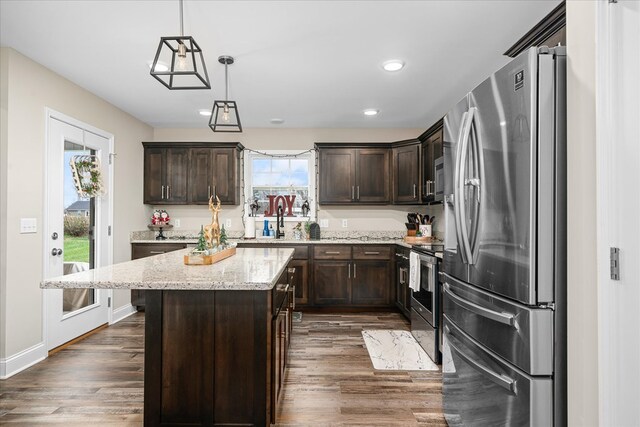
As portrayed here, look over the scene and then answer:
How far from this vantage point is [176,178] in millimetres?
5109

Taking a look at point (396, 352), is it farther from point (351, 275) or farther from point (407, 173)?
point (407, 173)

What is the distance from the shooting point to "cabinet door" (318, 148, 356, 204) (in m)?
5.12

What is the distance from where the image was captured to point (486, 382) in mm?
1647

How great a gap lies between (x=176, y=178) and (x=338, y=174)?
7.64ft

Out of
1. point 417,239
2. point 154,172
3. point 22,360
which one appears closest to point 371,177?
point 417,239

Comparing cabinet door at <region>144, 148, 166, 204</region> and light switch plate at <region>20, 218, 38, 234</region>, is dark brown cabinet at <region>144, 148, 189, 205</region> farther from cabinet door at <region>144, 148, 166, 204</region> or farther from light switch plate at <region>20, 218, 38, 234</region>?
light switch plate at <region>20, 218, 38, 234</region>

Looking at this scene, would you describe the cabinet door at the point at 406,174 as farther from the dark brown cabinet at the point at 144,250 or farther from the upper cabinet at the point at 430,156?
the dark brown cabinet at the point at 144,250

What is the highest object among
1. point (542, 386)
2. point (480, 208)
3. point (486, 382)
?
point (480, 208)

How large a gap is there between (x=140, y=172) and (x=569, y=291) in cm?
516

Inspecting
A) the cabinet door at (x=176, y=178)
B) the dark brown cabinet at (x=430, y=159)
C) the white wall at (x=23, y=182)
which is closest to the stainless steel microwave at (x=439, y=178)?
the dark brown cabinet at (x=430, y=159)

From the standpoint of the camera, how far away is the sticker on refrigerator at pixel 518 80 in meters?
1.42

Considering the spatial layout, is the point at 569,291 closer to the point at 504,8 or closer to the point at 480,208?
the point at 480,208

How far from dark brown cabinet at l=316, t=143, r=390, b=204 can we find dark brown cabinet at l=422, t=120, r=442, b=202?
598 mm

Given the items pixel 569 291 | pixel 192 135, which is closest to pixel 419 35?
pixel 569 291
